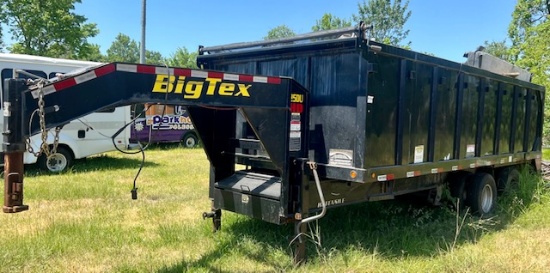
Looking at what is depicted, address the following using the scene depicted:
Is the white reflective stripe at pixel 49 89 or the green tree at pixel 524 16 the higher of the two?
the green tree at pixel 524 16

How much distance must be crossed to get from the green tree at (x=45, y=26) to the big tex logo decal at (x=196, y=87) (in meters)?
26.7

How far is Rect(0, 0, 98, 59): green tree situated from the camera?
2661 cm

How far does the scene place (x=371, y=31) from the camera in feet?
14.7

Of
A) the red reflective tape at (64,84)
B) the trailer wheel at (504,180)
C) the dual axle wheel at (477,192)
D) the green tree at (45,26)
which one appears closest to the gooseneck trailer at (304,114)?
the red reflective tape at (64,84)

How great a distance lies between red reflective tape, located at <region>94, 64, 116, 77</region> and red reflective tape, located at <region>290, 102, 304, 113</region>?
182cm

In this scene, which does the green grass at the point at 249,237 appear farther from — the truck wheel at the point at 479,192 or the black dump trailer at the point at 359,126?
the black dump trailer at the point at 359,126

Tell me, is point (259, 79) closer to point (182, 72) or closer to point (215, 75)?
point (215, 75)

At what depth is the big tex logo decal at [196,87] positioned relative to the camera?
3605 millimetres

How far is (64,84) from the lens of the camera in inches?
128

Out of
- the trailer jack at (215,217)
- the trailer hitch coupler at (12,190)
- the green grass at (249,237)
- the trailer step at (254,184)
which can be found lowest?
the green grass at (249,237)

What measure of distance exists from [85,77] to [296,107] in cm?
208

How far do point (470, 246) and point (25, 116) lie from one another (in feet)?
15.8

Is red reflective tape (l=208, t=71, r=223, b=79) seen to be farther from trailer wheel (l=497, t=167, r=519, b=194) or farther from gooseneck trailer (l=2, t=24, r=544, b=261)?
trailer wheel (l=497, t=167, r=519, b=194)

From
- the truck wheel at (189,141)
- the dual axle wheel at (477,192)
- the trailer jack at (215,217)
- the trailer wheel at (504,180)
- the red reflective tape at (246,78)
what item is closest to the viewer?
the red reflective tape at (246,78)
